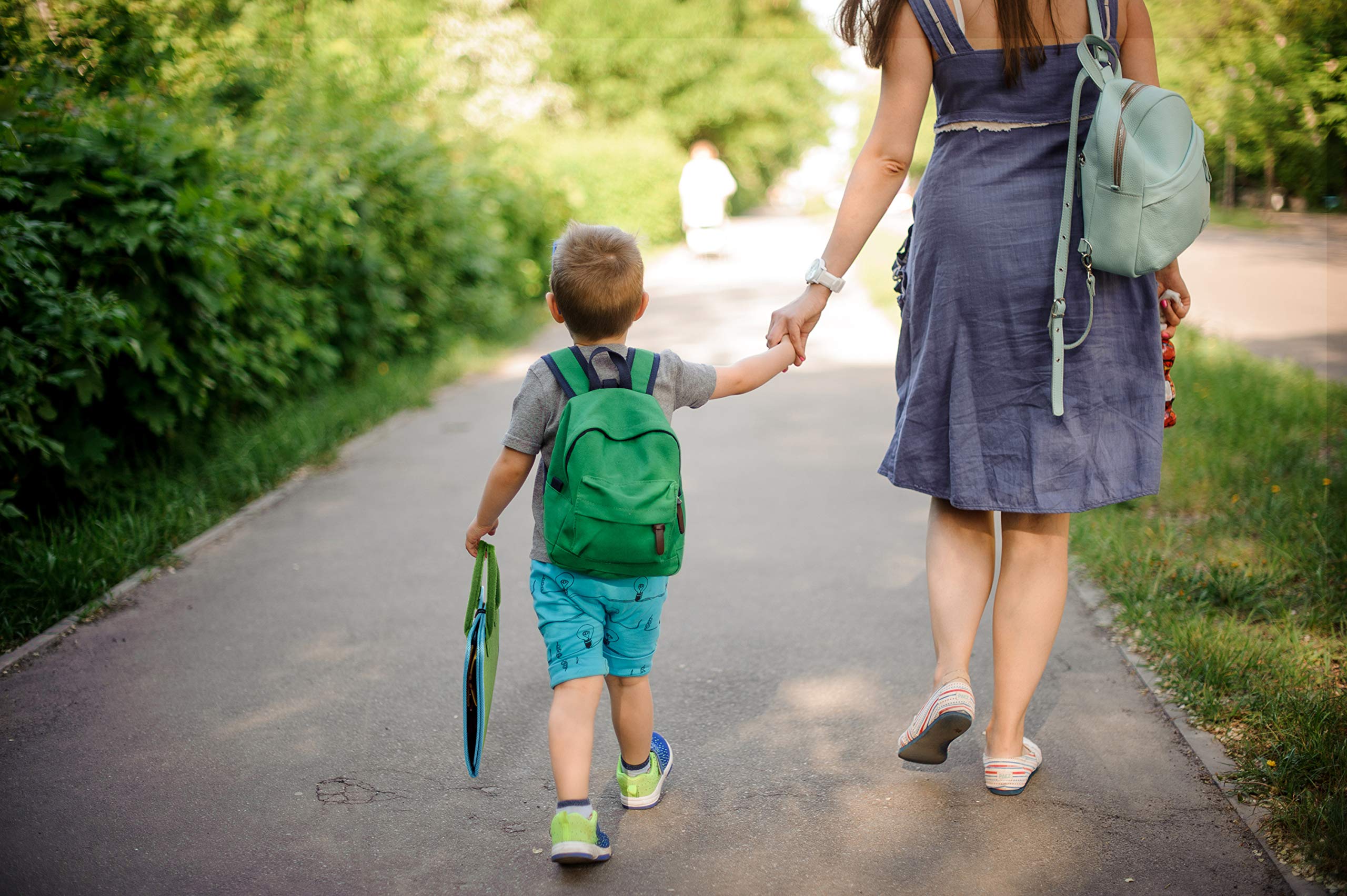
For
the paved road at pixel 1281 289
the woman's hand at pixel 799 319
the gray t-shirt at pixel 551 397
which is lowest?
the paved road at pixel 1281 289

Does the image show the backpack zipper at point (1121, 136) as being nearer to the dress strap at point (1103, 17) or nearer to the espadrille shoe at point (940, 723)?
the dress strap at point (1103, 17)

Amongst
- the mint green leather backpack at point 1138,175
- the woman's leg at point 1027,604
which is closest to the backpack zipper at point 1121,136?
the mint green leather backpack at point 1138,175

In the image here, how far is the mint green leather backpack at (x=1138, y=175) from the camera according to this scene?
2293 millimetres

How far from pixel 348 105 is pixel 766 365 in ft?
23.6

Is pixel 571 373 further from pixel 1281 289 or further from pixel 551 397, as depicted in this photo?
pixel 1281 289

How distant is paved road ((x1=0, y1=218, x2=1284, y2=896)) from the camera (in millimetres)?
2434

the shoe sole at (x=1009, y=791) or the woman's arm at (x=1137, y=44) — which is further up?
the woman's arm at (x=1137, y=44)

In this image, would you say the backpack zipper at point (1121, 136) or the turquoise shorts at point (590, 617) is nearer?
the backpack zipper at point (1121, 136)

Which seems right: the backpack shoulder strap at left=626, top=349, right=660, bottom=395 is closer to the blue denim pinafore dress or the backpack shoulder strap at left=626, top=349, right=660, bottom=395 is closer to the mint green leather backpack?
the blue denim pinafore dress

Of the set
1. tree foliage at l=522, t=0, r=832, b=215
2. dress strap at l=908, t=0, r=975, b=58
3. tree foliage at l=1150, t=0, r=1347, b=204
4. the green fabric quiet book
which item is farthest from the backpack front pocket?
tree foliage at l=522, t=0, r=832, b=215

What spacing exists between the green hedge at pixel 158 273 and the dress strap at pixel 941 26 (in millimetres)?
3228

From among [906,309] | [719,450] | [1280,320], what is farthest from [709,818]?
[1280,320]

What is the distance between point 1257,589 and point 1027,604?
1545mm

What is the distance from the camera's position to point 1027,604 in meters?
2.66
